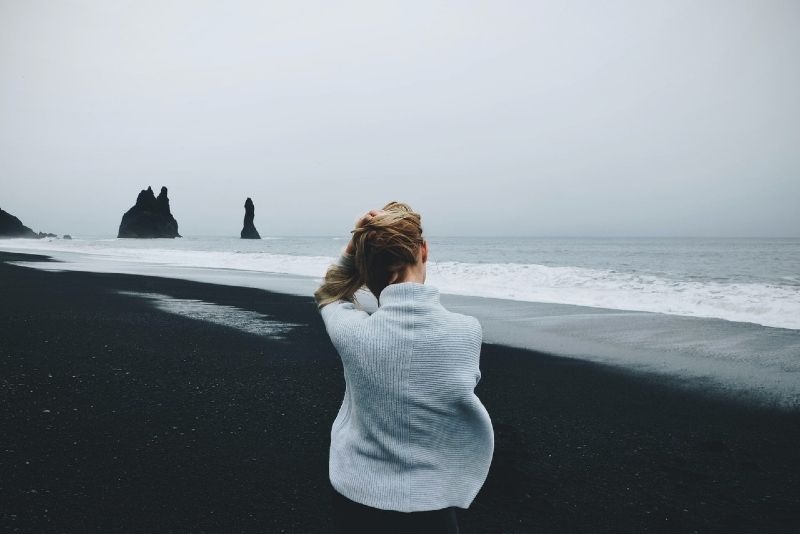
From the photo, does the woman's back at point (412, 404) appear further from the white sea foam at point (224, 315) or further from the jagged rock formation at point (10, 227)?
the jagged rock formation at point (10, 227)

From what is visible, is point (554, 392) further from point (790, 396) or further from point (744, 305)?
point (744, 305)

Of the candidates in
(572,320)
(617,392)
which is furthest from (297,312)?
(617,392)

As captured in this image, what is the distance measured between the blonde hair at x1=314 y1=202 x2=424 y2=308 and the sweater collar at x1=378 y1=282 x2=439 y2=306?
0.36 feet

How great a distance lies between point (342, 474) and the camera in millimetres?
1531

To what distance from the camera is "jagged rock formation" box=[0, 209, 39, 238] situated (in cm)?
12781

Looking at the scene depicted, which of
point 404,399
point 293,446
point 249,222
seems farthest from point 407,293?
point 249,222

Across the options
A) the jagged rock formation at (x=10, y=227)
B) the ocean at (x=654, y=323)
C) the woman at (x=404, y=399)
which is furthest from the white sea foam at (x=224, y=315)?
the jagged rock formation at (x=10, y=227)

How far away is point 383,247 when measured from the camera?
1492 millimetres

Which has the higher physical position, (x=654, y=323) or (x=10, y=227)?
(x=10, y=227)

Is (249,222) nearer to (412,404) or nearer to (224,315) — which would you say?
(224,315)

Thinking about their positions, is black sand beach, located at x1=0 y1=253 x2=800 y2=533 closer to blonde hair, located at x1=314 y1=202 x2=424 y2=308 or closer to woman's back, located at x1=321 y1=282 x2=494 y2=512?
woman's back, located at x1=321 y1=282 x2=494 y2=512

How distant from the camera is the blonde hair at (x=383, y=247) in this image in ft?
4.86

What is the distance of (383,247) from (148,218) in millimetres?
145909

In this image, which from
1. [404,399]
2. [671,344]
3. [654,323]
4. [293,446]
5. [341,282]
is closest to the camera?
[404,399]
